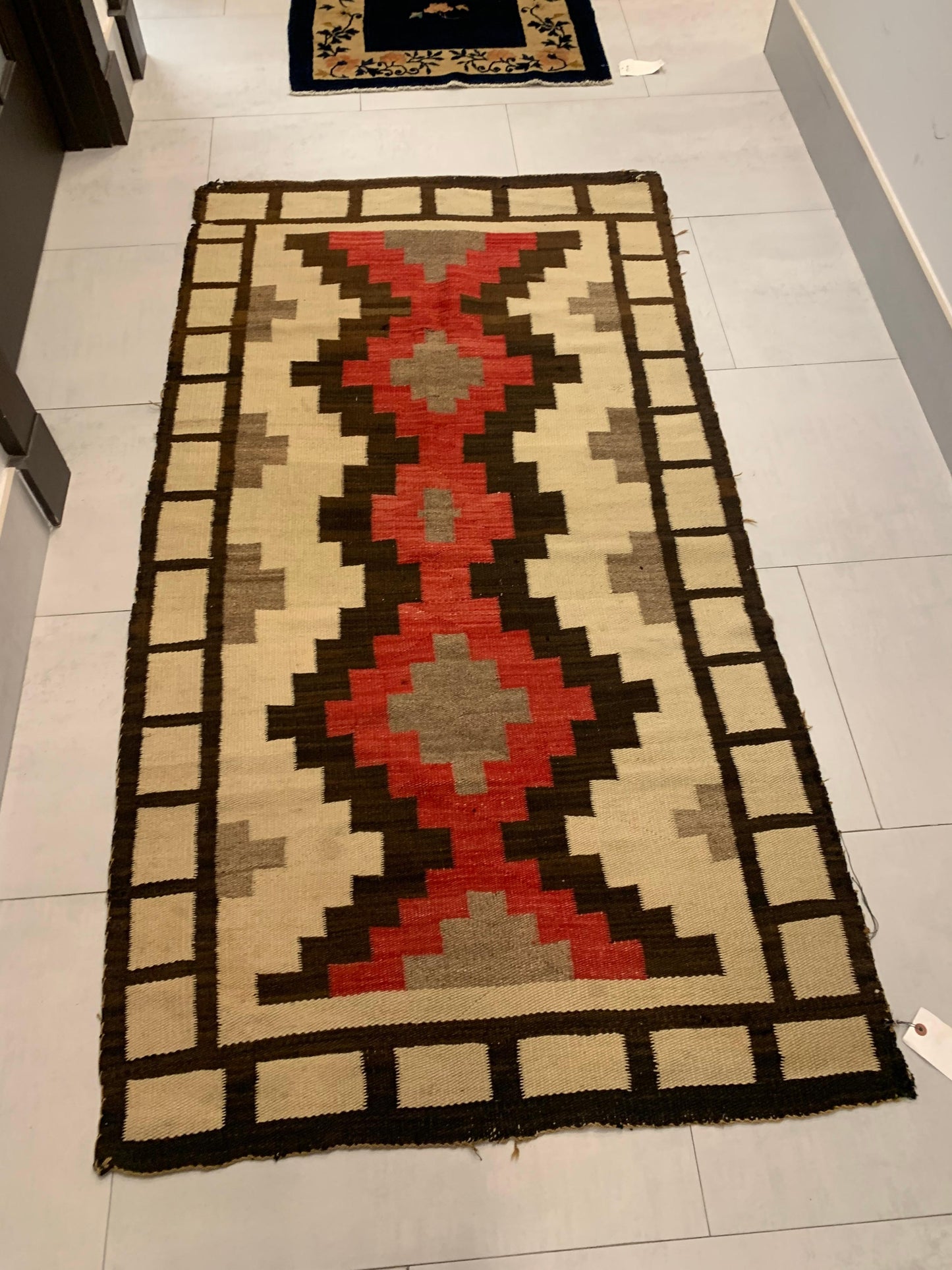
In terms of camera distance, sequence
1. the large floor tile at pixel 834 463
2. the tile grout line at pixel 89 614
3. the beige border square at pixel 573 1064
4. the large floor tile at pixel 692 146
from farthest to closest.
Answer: the large floor tile at pixel 692 146
the large floor tile at pixel 834 463
the tile grout line at pixel 89 614
the beige border square at pixel 573 1064

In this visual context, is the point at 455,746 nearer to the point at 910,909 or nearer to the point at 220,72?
the point at 910,909

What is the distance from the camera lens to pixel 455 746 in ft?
5.41

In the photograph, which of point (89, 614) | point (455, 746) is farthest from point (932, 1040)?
point (89, 614)

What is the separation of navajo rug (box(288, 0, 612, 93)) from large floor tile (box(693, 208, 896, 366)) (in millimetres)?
661

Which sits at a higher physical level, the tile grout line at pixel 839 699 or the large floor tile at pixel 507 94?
the large floor tile at pixel 507 94

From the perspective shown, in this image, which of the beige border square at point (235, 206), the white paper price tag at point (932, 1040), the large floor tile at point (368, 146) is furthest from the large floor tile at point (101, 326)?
the white paper price tag at point (932, 1040)

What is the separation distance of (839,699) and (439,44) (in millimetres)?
2034

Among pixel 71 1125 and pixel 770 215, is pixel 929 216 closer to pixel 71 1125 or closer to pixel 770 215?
pixel 770 215

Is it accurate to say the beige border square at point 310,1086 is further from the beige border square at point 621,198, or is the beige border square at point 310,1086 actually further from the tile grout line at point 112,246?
the beige border square at point 621,198

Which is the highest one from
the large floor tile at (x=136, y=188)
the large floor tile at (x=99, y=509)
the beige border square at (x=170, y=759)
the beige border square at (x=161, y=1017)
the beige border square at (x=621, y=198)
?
the large floor tile at (x=136, y=188)

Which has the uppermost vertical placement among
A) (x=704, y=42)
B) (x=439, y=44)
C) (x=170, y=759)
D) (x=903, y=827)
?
(x=439, y=44)

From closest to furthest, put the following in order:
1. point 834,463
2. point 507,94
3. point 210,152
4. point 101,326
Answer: point 834,463, point 101,326, point 210,152, point 507,94

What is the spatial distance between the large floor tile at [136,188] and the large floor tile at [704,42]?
1159 mm

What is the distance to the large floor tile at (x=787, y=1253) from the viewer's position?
4.27ft
